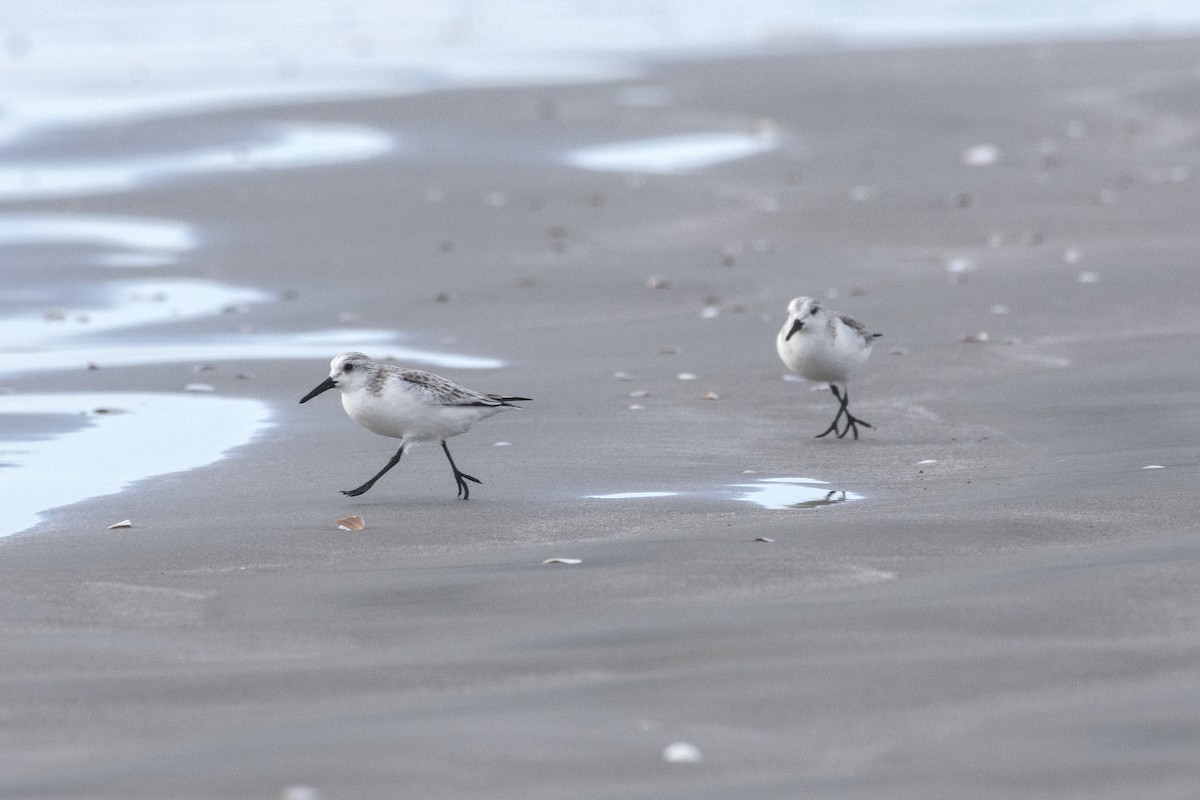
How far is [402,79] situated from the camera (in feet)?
74.4

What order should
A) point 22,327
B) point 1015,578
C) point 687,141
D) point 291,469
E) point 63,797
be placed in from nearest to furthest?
1. point 63,797
2. point 1015,578
3. point 291,469
4. point 22,327
5. point 687,141

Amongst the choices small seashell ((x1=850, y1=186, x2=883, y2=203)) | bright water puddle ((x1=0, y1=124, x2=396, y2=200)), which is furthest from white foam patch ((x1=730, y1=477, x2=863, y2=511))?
bright water puddle ((x1=0, y1=124, x2=396, y2=200))

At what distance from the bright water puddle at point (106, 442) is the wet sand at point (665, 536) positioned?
0.17 m

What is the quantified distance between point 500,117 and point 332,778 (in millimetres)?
Result: 15509

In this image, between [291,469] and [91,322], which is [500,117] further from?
[291,469]

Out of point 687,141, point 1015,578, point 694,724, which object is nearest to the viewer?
point 694,724

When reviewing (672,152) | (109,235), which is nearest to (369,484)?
(109,235)

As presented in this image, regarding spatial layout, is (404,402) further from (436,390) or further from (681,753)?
(681,753)

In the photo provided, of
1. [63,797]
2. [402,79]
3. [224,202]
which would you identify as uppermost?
[402,79]

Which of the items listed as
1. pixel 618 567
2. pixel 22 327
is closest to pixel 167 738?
pixel 618 567

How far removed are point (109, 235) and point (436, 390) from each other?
7484 mm

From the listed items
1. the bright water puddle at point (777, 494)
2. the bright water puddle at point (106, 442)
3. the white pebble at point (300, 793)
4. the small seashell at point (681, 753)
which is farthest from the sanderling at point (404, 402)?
the white pebble at point (300, 793)

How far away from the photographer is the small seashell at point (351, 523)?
659 cm

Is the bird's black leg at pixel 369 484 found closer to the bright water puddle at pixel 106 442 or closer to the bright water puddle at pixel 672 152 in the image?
the bright water puddle at pixel 106 442
